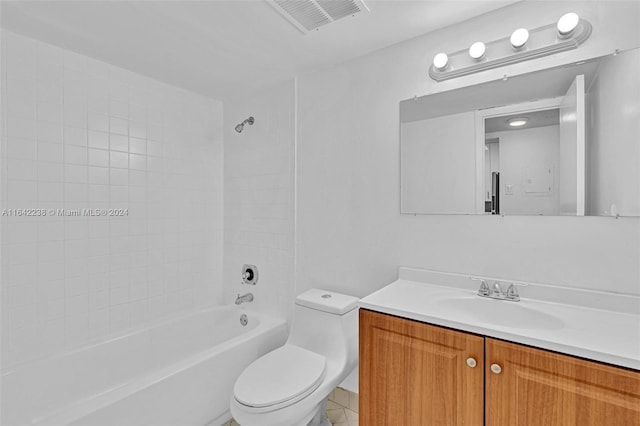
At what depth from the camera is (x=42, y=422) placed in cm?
122

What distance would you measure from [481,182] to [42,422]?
2.14m

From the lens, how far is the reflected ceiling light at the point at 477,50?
4.77ft

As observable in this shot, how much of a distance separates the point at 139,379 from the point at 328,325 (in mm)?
989

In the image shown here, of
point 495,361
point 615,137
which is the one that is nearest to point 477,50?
point 615,137

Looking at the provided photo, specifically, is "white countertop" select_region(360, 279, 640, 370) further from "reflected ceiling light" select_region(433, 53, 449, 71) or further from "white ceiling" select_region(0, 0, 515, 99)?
"white ceiling" select_region(0, 0, 515, 99)

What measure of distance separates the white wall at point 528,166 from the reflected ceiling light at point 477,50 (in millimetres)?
373

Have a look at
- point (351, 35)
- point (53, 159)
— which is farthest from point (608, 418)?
point (53, 159)

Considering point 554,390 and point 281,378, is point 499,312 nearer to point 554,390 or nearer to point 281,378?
point 554,390

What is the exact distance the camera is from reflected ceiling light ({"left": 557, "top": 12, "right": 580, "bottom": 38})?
1241 mm

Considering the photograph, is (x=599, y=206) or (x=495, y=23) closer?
(x=599, y=206)

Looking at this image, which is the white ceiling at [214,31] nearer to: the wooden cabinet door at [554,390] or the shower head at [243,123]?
the shower head at [243,123]

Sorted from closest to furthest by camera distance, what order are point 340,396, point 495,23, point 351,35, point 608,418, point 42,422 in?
point 608,418 < point 42,422 < point 495,23 < point 351,35 < point 340,396

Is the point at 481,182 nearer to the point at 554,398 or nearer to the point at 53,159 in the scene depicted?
the point at 554,398

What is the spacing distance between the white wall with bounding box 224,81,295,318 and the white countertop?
100 cm
